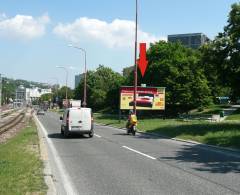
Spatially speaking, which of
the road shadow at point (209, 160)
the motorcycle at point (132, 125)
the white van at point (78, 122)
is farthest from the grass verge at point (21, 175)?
the motorcycle at point (132, 125)

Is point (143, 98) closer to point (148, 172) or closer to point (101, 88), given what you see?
point (148, 172)

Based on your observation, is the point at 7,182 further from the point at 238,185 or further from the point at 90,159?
the point at 90,159

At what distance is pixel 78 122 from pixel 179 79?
41.0m

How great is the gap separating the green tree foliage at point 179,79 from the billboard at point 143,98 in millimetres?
10504

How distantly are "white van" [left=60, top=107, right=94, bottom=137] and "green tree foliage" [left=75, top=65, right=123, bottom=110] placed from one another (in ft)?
193

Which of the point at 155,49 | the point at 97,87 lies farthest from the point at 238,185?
the point at 97,87

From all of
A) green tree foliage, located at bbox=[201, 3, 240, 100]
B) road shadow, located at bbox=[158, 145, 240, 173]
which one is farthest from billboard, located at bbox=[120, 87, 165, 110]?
road shadow, located at bbox=[158, 145, 240, 173]

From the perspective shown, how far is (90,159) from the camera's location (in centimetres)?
1673

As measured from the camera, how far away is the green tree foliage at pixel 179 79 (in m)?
68.0

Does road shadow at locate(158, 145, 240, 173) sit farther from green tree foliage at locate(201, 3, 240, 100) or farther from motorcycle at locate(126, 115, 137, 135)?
green tree foliage at locate(201, 3, 240, 100)

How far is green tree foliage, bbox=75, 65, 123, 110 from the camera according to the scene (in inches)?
3617

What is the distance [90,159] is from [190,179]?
5.40 m

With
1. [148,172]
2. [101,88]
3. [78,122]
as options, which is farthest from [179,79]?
[101,88]

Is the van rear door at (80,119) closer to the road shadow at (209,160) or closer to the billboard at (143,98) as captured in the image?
the road shadow at (209,160)
